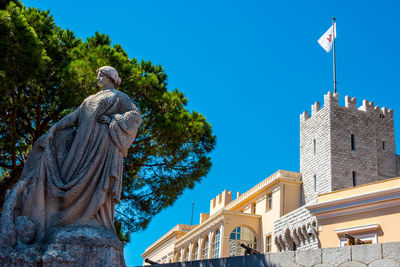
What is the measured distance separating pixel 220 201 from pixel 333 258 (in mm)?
45930

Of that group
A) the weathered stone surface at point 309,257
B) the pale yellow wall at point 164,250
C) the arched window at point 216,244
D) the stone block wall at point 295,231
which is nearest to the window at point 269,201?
the stone block wall at point 295,231

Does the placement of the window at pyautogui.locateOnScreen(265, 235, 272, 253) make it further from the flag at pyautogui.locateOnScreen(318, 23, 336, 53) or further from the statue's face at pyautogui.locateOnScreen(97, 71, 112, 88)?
the statue's face at pyautogui.locateOnScreen(97, 71, 112, 88)

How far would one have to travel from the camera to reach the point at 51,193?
5980 mm

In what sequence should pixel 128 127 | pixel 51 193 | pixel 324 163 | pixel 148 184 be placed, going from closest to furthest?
pixel 51 193 < pixel 128 127 < pixel 148 184 < pixel 324 163

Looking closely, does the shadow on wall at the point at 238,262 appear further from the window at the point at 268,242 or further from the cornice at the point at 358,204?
the window at the point at 268,242

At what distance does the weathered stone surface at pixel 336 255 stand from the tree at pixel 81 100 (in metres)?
7.64

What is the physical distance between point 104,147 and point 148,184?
8541 mm

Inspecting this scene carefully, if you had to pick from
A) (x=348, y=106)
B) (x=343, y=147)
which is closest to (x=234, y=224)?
(x=343, y=147)

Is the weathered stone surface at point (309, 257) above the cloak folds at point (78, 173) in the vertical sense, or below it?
below

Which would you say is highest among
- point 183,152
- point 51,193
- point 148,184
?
point 183,152

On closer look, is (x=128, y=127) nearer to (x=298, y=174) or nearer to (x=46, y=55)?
(x=46, y=55)

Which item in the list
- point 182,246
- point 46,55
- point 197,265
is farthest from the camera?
point 182,246

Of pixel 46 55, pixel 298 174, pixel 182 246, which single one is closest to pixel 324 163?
pixel 298 174

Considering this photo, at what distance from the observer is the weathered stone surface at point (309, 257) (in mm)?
6102
